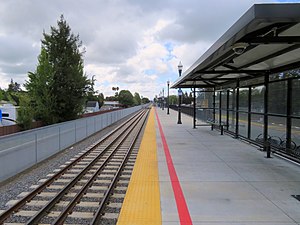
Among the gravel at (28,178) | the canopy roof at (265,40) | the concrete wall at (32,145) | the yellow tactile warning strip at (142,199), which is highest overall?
the canopy roof at (265,40)

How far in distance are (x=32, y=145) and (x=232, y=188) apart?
6219 millimetres

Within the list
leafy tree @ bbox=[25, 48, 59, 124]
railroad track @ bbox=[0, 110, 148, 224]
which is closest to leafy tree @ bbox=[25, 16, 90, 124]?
leafy tree @ bbox=[25, 48, 59, 124]

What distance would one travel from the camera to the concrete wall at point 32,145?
6.91m

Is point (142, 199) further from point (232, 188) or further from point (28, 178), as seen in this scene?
point (28, 178)

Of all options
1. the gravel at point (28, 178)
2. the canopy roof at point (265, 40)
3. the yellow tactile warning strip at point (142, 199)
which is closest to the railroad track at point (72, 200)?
the yellow tactile warning strip at point (142, 199)

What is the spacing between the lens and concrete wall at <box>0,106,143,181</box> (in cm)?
691

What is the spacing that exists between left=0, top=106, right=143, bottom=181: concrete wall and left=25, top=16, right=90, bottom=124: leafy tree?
3.94 meters

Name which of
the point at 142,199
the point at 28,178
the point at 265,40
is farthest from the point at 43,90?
the point at 265,40

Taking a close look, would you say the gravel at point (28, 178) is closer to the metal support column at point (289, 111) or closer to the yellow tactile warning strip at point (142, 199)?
the yellow tactile warning strip at point (142, 199)

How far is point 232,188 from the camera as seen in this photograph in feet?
19.5

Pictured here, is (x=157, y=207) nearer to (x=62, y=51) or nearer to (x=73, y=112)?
(x=73, y=112)

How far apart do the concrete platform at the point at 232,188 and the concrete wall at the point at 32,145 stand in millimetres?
4093

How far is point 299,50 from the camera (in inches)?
281

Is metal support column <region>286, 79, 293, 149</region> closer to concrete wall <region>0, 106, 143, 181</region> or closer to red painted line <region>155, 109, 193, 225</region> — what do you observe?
red painted line <region>155, 109, 193, 225</region>
